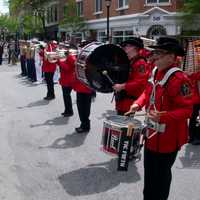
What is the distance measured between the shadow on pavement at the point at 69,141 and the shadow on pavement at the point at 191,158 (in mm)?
1789

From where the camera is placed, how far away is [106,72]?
578 centimetres

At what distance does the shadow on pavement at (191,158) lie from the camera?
651 centimetres

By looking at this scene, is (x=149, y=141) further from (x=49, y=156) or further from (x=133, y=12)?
(x=133, y=12)

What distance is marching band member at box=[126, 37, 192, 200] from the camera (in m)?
3.91

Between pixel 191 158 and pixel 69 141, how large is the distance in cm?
217

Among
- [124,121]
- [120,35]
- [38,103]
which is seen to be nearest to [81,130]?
[124,121]

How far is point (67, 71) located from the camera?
9914mm

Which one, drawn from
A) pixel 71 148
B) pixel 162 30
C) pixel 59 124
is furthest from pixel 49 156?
pixel 162 30

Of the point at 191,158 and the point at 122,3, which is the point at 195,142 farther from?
the point at 122,3

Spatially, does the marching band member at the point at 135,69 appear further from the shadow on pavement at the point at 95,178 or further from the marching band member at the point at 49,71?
the marching band member at the point at 49,71

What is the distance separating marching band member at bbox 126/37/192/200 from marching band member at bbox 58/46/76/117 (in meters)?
5.51

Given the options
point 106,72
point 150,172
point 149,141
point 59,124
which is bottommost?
→ point 59,124

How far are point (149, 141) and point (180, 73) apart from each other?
672 mm

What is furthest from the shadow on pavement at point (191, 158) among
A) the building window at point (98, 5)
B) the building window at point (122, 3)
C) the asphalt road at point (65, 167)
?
the building window at point (98, 5)
